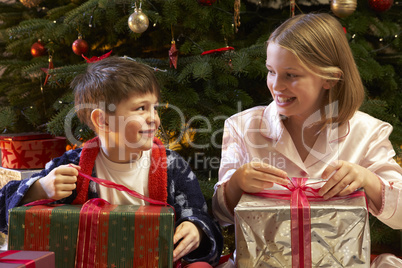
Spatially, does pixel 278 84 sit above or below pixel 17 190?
above

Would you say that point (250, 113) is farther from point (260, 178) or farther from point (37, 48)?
point (37, 48)

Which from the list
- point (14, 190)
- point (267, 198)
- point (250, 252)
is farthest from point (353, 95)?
point (14, 190)

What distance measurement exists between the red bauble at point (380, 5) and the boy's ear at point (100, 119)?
3.87 feet

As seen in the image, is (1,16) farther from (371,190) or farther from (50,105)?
(371,190)

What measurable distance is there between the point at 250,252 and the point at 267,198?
0.13 meters

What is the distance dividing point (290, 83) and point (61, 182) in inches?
24.3

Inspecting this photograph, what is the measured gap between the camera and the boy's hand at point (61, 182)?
0.97 metres

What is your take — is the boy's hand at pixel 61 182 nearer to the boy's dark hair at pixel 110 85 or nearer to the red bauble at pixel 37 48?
the boy's dark hair at pixel 110 85

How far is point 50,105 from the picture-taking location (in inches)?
75.8

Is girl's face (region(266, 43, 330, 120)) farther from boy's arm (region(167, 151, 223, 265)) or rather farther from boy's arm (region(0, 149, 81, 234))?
boy's arm (region(0, 149, 81, 234))

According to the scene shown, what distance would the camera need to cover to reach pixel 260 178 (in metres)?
0.94

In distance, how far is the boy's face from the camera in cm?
104

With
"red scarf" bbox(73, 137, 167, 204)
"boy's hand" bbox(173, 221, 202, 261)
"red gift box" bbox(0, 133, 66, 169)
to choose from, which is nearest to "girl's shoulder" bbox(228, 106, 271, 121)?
"red scarf" bbox(73, 137, 167, 204)

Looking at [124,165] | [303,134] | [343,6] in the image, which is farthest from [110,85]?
[343,6]
